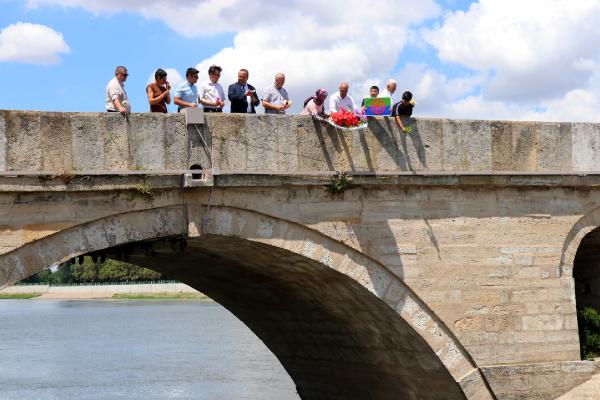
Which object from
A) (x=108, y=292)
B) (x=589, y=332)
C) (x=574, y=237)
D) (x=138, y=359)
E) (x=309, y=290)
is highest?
(x=574, y=237)

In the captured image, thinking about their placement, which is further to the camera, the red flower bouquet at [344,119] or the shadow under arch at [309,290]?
the red flower bouquet at [344,119]

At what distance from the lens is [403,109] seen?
11.5m

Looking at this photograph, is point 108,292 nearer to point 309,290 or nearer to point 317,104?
point 309,290

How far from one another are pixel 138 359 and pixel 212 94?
16.5 m

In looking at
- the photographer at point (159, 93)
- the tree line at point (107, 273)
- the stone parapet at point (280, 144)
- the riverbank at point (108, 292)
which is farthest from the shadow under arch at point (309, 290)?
the tree line at point (107, 273)

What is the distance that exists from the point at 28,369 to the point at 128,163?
52.4ft

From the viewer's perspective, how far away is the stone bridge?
9.92 metres

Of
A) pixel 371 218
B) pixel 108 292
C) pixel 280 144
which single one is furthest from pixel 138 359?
pixel 108 292

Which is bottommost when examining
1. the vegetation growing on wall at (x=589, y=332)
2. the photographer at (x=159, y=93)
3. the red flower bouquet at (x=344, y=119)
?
the vegetation growing on wall at (x=589, y=332)

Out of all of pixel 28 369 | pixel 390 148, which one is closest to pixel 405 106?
pixel 390 148

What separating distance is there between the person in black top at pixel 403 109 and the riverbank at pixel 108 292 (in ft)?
137

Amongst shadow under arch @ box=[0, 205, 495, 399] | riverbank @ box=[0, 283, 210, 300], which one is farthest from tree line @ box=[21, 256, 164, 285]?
shadow under arch @ box=[0, 205, 495, 399]

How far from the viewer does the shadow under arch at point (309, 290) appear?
1013cm

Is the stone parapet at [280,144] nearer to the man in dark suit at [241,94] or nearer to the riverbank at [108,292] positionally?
the man in dark suit at [241,94]
